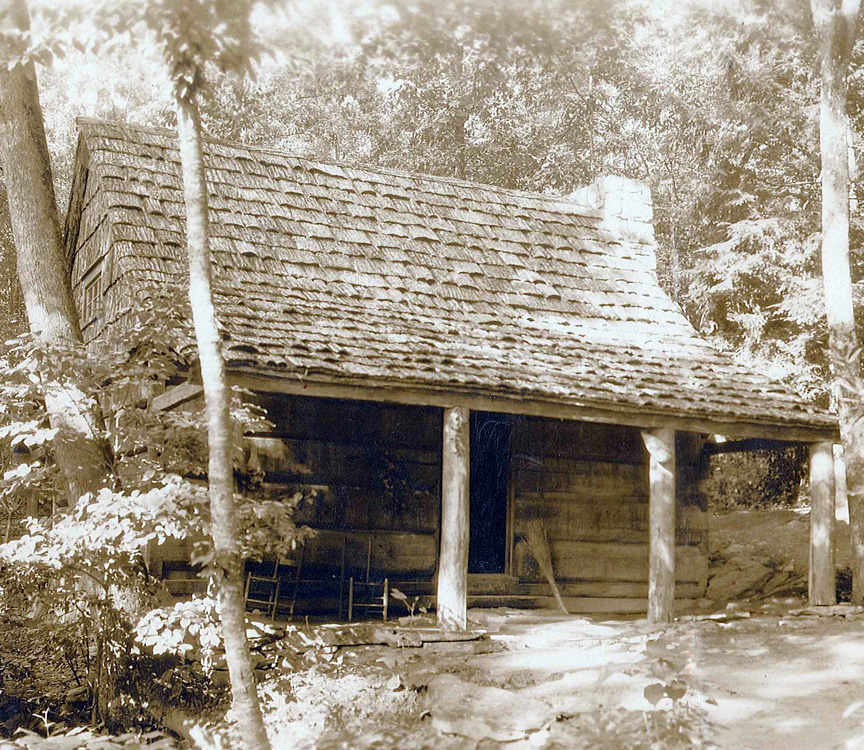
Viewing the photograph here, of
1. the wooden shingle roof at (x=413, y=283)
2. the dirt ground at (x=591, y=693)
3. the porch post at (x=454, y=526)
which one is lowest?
the dirt ground at (x=591, y=693)

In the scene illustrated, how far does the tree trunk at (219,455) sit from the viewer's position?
640 cm

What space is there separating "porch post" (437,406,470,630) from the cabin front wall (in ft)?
5.49

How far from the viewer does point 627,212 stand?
48.4ft

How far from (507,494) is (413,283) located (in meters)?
2.81

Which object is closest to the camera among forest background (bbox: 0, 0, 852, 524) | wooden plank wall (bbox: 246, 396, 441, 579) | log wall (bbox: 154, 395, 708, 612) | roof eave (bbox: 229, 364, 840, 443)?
roof eave (bbox: 229, 364, 840, 443)

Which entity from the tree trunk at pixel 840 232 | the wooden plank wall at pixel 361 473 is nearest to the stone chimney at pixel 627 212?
the tree trunk at pixel 840 232

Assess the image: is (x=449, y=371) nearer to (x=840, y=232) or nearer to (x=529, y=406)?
(x=529, y=406)

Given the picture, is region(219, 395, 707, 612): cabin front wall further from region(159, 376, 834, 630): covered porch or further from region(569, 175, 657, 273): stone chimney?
region(569, 175, 657, 273): stone chimney

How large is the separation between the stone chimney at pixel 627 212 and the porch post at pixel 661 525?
4185 mm

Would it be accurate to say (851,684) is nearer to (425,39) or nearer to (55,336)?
(55,336)

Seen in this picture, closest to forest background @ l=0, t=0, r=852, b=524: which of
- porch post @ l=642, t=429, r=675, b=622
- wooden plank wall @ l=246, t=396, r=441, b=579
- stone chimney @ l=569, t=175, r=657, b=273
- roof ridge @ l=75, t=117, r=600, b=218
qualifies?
roof ridge @ l=75, t=117, r=600, b=218

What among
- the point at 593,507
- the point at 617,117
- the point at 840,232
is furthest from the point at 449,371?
the point at 617,117

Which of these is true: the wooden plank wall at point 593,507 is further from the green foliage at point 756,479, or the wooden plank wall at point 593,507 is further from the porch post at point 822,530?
the green foliage at point 756,479

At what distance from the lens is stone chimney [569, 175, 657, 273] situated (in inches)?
571
